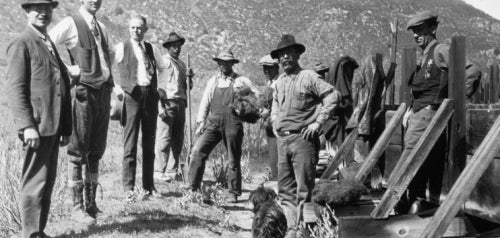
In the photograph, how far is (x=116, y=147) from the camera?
1270 centimetres

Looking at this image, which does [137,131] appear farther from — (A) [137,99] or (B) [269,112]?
(B) [269,112]

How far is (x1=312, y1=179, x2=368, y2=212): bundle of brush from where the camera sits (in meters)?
5.42

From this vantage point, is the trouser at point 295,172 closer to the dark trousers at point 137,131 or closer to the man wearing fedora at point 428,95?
the man wearing fedora at point 428,95

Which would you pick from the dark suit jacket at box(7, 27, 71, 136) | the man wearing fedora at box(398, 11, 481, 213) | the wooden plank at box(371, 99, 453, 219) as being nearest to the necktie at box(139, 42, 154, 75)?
the dark suit jacket at box(7, 27, 71, 136)

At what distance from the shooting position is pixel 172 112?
8.94m

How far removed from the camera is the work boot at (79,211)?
560 cm

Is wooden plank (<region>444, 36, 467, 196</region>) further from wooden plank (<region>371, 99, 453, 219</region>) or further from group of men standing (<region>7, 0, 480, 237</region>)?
group of men standing (<region>7, 0, 480, 237</region>)

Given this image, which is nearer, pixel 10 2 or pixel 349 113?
pixel 349 113

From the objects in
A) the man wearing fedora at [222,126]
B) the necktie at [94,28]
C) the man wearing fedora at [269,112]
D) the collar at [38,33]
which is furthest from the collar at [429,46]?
the collar at [38,33]

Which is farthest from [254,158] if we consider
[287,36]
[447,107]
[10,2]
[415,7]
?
[415,7]

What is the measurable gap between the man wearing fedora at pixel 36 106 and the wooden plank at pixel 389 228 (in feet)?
8.26

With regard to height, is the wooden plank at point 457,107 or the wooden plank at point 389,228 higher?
the wooden plank at point 457,107

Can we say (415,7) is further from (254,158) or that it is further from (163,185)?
(163,185)

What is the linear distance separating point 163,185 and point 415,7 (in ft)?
138
